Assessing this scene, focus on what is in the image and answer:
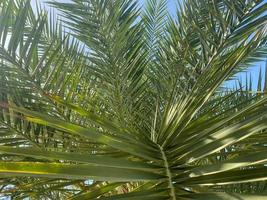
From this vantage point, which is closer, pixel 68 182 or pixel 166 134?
pixel 166 134

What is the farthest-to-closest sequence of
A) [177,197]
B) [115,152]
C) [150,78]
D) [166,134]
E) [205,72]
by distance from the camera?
[150,78] → [205,72] → [115,152] → [166,134] → [177,197]

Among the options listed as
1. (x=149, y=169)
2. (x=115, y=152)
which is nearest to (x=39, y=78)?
(x=115, y=152)

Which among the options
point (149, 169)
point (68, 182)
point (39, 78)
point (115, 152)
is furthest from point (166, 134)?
point (39, 78)

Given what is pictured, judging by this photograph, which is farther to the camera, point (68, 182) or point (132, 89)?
point (132, 89)

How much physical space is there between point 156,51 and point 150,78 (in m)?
0.35

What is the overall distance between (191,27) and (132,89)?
57cm

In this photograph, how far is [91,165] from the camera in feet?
3.24

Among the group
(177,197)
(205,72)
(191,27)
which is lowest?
(177,197)

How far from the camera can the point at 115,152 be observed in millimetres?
2023

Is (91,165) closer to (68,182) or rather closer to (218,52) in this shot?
(68,182)

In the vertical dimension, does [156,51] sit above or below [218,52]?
above

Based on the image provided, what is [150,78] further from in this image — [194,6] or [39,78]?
[39,78]

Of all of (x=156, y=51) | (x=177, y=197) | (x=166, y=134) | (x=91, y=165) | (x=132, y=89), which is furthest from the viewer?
(x=156, y=51)

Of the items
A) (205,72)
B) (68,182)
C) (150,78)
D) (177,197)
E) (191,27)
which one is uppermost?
(191,27)
